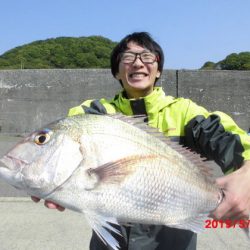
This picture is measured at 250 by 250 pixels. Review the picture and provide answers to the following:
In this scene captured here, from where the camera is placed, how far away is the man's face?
2.61 metres

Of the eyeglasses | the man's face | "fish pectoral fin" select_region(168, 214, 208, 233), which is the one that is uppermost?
the eyeglasses

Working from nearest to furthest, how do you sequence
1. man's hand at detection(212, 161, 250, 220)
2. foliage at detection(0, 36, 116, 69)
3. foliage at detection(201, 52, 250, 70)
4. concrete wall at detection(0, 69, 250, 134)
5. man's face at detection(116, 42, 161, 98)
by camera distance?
1. man's hand at detection(212, 161, 250, 220)
2. man's face at detection(116, 42, 161, 98)
3. concrete wall at detection(0, 69, 250, 134)
4. foliage at detection(201, 52, 250, 70)
5. foliage at detection(0, 36, 116, 69)

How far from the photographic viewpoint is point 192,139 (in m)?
2.49

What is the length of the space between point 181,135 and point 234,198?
1.93ft

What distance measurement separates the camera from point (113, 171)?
5.88 ft

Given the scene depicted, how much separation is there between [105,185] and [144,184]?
182mm

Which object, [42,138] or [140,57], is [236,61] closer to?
[140,57]

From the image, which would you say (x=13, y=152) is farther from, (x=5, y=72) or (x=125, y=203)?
(x=5, y=72)

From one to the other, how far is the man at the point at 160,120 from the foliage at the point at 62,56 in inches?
1179

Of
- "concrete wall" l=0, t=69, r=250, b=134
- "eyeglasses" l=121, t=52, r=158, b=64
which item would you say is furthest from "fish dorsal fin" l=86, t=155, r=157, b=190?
"concrete wall" l=0, t=69, r=250, b=134

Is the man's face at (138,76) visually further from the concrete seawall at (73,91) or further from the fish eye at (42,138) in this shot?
the concrete seawall at (73,91)

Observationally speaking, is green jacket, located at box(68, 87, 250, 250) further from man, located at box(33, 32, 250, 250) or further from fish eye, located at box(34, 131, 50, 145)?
fish eye, located at box(34, 131, 50, 145)

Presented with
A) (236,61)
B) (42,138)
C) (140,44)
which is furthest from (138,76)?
(236,61)

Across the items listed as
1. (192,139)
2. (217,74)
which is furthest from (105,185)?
(217,74)
